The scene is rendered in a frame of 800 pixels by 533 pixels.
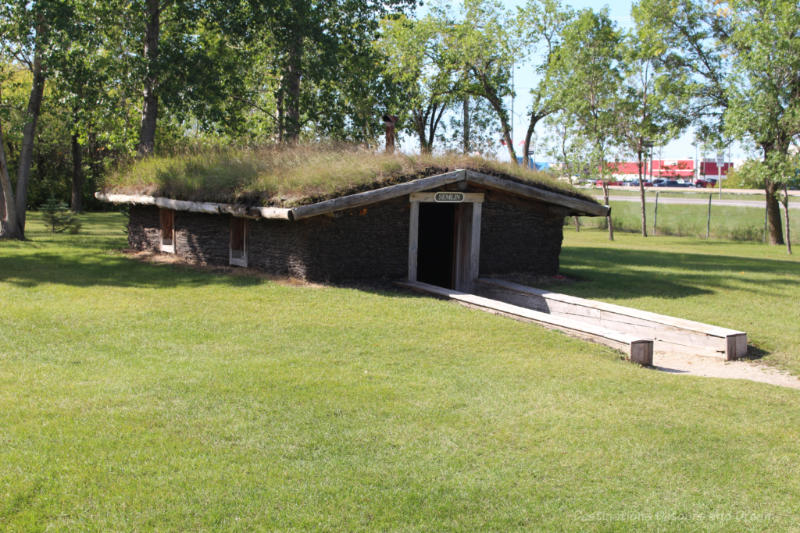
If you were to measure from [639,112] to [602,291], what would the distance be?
2178 cm

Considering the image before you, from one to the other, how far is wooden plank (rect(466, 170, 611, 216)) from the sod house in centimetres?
2

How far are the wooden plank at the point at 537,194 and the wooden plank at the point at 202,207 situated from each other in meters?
4.10

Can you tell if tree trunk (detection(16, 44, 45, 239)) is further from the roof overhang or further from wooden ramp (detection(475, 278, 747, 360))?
wooden ramp (detection(475, 278, 747, 360))

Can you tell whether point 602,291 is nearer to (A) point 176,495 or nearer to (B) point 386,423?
(B) point 386,423

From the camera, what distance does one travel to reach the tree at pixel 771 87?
26.6 m

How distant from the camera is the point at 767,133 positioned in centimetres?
2750

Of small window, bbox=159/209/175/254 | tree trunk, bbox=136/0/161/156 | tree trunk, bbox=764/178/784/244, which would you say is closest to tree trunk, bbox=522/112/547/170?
tree trunk, bbox=764/178/784/244

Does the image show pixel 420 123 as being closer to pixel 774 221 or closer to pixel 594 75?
pixel 594 75

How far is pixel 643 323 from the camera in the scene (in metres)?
12.3

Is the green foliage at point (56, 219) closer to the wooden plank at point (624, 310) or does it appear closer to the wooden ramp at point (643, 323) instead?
the wooden plank at point (624, 310)

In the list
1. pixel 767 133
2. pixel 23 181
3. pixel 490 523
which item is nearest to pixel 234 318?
pixel 490 523

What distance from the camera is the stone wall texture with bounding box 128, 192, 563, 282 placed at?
14.3 m

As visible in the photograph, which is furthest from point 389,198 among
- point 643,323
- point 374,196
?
point 643,323

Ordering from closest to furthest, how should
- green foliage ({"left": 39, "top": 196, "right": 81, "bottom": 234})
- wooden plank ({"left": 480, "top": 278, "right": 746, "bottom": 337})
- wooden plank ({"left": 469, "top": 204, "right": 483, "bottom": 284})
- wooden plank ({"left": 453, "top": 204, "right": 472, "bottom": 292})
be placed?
1. wooden plank ({"left": 480, "top": 278, "right": 746, "bottom": 337})
2. wooden plank ({"left": 469, "top": 204, "right": 483, "bottom": 284})
3. wooden plank ({"left": 453, "top": 204, "right": 472, "bottom": 292})
4. green foliage ({"left": 39, "top": 196, "right": 81, "bottom": 234})
